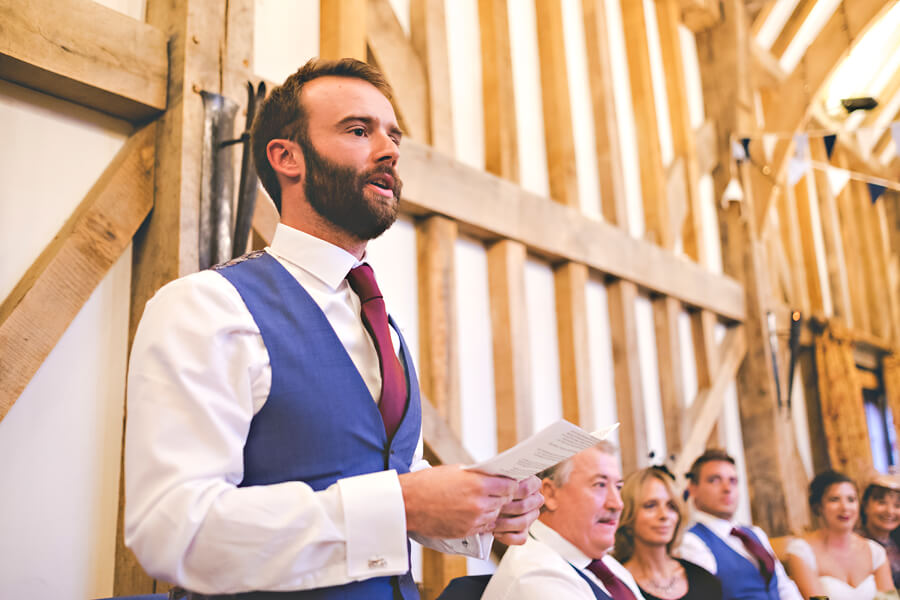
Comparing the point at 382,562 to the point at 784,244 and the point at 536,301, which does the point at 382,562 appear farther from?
the point at 784,244

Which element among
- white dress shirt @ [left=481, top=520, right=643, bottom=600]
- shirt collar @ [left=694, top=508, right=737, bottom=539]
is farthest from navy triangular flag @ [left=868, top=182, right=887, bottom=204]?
white dress shirt @ [left=481, top=520, right=643, bottom=600]

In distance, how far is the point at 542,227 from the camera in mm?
3623

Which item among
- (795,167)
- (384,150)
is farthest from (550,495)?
(795,167)

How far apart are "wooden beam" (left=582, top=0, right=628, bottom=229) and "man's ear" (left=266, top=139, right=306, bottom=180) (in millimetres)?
3132

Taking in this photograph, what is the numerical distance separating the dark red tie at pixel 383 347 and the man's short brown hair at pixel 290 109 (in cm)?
22

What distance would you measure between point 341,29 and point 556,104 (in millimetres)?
1537

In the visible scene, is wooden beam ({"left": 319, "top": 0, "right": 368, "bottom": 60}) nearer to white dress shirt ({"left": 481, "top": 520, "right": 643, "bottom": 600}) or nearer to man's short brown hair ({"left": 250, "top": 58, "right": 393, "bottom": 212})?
man's short brown hair ({"left": 250, "top": 58, "right": 393, "bottom": 212})

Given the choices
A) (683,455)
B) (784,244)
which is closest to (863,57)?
(784,244)

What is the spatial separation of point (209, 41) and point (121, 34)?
241mm

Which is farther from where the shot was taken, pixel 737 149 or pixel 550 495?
pixel 737 149

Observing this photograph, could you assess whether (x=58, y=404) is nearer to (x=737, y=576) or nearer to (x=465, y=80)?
(x=465, y=80)

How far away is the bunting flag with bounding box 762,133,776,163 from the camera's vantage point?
5385 mm

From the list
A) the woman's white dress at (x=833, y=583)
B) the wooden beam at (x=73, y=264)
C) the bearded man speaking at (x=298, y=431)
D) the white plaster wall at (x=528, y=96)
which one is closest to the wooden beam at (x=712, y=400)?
the woman's white dress at (x=833, y=583)

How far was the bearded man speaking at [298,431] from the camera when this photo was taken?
3.10 ft
